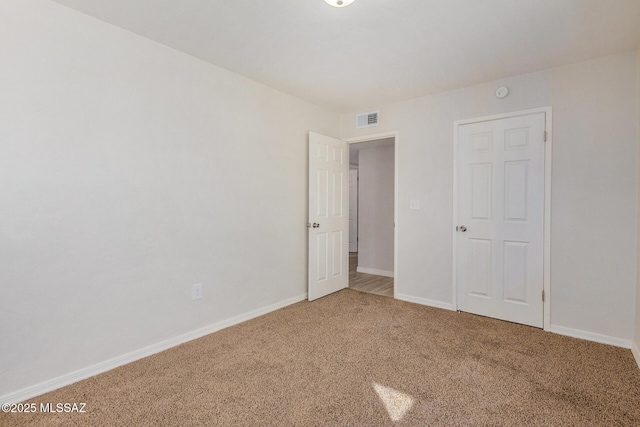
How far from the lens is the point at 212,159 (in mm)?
2834

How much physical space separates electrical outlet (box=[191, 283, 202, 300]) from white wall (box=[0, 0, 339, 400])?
0.15 feet

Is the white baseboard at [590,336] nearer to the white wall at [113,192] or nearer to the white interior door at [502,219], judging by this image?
the white interior door at [502,219]

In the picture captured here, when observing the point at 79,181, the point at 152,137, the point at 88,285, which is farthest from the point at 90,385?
the point at 152,137

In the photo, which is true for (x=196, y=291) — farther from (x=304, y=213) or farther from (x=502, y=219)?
(x=502, y=219)

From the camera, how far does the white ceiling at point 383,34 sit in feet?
6.48

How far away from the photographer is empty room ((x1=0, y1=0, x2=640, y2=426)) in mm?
1863

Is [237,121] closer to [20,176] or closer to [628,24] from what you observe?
[20,176]

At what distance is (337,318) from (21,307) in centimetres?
239

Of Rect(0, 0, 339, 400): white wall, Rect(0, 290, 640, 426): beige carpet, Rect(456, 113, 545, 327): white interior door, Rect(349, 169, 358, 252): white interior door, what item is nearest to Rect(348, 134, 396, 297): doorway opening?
Rect(456, 113, 545, 327): white interior door

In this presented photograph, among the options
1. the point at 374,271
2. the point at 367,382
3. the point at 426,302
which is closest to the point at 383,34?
the point at 367,382

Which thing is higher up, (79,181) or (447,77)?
(447,77)

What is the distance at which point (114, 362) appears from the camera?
2.22m

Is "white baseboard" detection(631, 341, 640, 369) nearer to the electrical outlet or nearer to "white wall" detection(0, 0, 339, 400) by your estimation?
"white wall" detection(0, 0, 339, 400)

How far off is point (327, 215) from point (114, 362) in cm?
254
